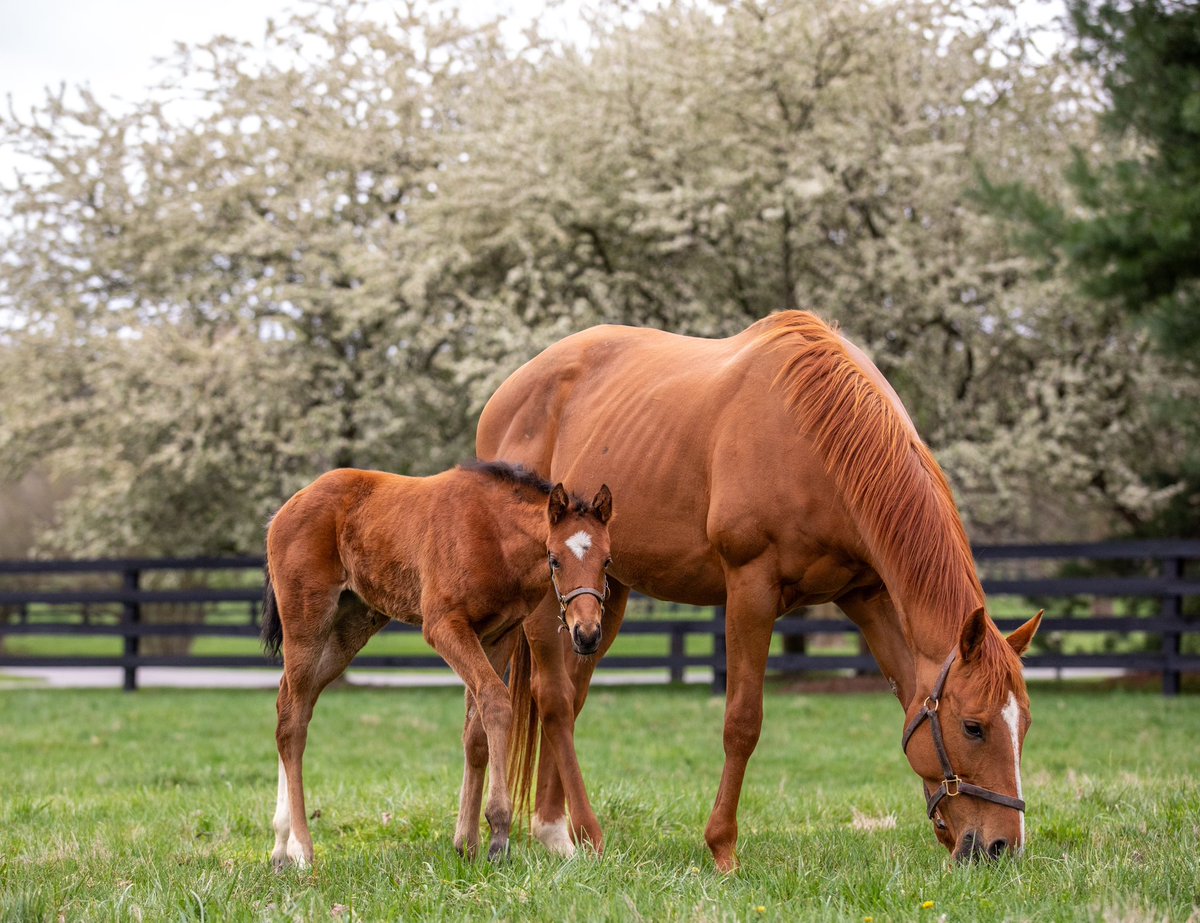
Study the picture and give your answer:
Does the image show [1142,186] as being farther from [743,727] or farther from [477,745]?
[477,745]

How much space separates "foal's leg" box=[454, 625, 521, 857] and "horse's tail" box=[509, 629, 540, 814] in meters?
0.24

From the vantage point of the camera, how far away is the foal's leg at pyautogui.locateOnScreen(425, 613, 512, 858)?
4234 mm

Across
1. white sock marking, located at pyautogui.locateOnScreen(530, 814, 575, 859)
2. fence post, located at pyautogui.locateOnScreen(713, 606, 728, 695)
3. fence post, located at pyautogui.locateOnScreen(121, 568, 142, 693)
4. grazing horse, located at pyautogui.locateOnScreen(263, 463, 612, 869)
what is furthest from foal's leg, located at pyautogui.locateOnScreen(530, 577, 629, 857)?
fence post, located at pyautogui.locateOnScreen(121, 568, 142, 693)

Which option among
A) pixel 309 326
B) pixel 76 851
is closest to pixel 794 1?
pixel 309 326

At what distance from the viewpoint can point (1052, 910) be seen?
342 cm

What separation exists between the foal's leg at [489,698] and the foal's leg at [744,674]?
0.82 m

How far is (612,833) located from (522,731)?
573 millimetres

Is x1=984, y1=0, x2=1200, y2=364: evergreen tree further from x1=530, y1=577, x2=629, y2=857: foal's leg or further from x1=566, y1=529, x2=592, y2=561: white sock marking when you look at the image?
x1=566, y1=529, x2=592, y2=561: white sock marking

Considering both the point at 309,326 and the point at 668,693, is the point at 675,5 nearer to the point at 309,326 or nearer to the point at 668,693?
the point at 309,326

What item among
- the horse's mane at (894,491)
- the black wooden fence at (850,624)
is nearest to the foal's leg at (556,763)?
the horse's mane at (894,491)

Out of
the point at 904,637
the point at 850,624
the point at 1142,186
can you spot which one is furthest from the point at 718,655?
the point at 904,637

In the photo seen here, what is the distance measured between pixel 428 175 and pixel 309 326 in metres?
2.59

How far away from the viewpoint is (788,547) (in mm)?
4645

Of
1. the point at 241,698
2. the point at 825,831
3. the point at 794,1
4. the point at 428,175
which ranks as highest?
the point at 794,1
